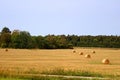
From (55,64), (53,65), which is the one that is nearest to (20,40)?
(55,64)

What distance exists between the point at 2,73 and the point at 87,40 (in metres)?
145

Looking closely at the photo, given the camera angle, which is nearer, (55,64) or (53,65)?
(53,65)

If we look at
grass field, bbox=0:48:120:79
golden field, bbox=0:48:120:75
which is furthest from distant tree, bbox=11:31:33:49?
grass field, bbox=0:48:120:79

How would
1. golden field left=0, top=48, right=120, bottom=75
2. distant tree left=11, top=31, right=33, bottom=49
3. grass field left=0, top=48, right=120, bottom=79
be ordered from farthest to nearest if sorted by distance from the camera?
distant tree left=11, top=31, right=33, bottom=49 → golden field left=0, top=48, right=120, bottom=75 → grass field left=0, top=48, right=120, bottom=79

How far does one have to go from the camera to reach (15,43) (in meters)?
127

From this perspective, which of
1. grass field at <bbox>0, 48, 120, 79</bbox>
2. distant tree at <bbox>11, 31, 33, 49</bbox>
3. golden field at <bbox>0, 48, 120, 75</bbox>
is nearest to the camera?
grass field at <bbox>0, 48, 120, 79</bbox>

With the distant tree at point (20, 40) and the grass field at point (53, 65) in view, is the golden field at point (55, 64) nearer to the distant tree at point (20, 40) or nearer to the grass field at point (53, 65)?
the grass field at point (53, 65)

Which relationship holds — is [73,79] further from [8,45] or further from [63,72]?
[8,45]

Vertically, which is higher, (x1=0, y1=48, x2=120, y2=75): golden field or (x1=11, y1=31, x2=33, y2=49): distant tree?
(x1=11, y1=31, x2=33, y2=49): distant tree

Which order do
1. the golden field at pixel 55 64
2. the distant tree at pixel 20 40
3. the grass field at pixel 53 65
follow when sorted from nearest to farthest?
the grass field at pixel 53 65 < the golden field at pixel 55 64 < the distant tree at pixel 20 40

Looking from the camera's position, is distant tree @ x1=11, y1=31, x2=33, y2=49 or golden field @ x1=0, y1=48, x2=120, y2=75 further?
distant tree @ x1=11, y1=31, x2=33, y2=49

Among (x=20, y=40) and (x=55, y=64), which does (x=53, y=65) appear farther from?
(x=20, y=40)

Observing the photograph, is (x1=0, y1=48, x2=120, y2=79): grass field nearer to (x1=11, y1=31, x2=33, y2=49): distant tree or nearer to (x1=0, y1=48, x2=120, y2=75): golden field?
(x1=0, y1=48, x2=120, y2=75): golden field

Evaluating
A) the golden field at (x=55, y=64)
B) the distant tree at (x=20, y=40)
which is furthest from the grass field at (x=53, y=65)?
the distant tree at (x=20, y=40)
